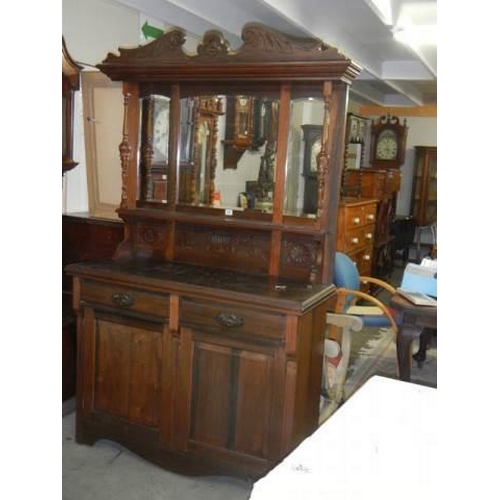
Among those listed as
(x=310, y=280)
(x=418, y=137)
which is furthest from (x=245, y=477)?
(x=418, y=137)

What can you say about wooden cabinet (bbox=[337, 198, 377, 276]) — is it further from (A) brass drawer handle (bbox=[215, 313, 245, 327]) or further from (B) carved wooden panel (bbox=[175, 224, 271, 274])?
(A) brass drawer handle (bbox=[215, 313, 245, 327])

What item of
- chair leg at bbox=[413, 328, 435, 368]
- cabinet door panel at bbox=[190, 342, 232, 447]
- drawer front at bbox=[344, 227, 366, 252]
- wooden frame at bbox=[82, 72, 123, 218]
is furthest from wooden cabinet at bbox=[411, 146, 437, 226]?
cabinet door panel at bbox=[190, 342, 232, 447]

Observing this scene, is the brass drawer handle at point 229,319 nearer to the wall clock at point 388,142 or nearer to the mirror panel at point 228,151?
the mirror panel at point 228,151

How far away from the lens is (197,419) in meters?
2.59

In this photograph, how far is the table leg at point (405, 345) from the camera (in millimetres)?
3225

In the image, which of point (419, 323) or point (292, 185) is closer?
point (292, 185)

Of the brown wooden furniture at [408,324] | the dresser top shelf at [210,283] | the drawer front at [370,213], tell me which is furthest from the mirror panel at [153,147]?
the drawer front at [370,213]

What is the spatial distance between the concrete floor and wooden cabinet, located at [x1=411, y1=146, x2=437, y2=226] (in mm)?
7006

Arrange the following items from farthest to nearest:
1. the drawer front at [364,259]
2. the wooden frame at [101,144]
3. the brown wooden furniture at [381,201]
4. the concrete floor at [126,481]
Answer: the brown wooden furniture at [381,201] → the drawer front at [364,259] → the wooden frame at [101,144] → the concrete floor at [126,481]

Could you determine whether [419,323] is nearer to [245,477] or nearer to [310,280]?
[310,280]
